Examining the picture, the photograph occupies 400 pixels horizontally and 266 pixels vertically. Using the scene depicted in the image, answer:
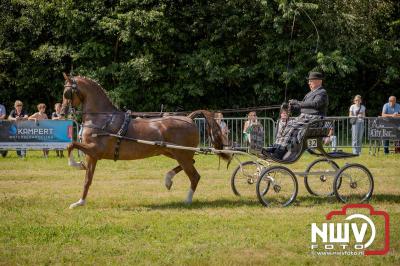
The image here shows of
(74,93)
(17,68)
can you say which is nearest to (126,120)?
(74,93)

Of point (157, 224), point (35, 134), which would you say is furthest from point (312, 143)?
point (35, 134)

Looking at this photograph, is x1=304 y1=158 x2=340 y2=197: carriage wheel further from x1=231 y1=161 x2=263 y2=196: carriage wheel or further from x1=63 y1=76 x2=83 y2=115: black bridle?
x1=63 y1=76 x2=83 y2=115: black bridle

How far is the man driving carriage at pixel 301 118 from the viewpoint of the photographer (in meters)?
11.1

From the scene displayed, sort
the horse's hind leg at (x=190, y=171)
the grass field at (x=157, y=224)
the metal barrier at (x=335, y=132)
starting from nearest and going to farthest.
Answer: the grass field at (x=157, y=224) → the horse's hind leg at (x=190, y=171) → the metal barrier at (x=335, y=132)

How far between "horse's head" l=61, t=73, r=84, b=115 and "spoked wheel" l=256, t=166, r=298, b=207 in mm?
3472

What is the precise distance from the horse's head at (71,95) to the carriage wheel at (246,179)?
3112 millimetres

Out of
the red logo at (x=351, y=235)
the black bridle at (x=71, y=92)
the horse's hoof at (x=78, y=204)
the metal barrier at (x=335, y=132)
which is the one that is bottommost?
the red logo at (x=351, y=235)

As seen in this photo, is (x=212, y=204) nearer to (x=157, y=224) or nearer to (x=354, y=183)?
(x=157, y=224)

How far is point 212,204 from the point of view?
11.4 meters

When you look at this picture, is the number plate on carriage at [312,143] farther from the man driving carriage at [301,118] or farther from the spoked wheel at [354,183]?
the spoked wheel at [354,183]

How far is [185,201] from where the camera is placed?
1167cm

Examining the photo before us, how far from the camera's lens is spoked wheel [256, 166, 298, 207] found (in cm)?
1075

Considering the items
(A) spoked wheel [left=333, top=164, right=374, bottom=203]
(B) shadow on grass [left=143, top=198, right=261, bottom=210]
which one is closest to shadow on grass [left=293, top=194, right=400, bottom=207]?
(A) spoked wheel [left=333, top=164, right=374, bottom=203]

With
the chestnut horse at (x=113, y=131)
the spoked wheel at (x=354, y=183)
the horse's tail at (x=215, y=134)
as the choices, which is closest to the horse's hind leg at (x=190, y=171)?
the chestnut horse at (x=113, y=131)
